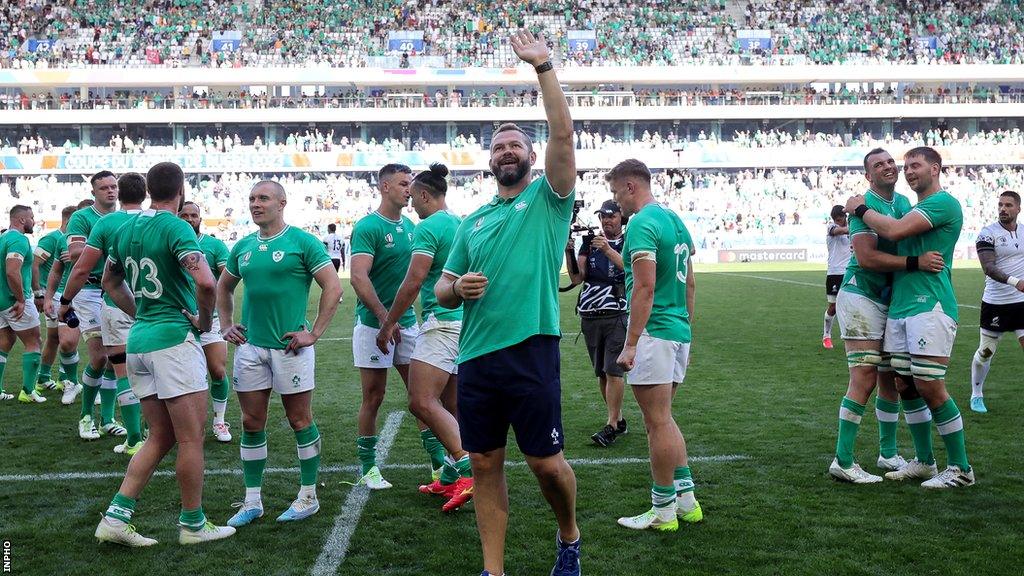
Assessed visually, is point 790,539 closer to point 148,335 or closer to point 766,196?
point 148,335

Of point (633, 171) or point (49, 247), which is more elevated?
point (633, 171)

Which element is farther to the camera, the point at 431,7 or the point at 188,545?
the point at 431,7

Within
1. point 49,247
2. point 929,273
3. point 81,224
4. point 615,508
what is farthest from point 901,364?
point 49,247

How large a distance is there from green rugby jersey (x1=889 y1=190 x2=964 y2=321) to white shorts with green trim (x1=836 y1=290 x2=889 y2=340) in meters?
0.12

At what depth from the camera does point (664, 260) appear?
5953 mm

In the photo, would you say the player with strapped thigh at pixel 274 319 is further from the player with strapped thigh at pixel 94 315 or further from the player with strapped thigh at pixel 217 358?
the player with strapped thigh at pixel 217 358

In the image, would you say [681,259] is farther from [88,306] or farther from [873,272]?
[88,306]

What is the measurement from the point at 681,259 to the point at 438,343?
166 centimetres

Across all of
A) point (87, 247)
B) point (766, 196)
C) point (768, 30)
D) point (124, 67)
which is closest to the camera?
point (87, 247)

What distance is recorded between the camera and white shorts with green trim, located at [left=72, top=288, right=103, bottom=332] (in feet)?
31.0

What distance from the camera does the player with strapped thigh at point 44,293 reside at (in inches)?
408

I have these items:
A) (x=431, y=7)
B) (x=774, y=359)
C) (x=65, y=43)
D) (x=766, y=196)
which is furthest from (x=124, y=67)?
(x=774, y=359)

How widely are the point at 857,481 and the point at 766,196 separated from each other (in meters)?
46.6

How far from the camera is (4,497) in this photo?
680cm
